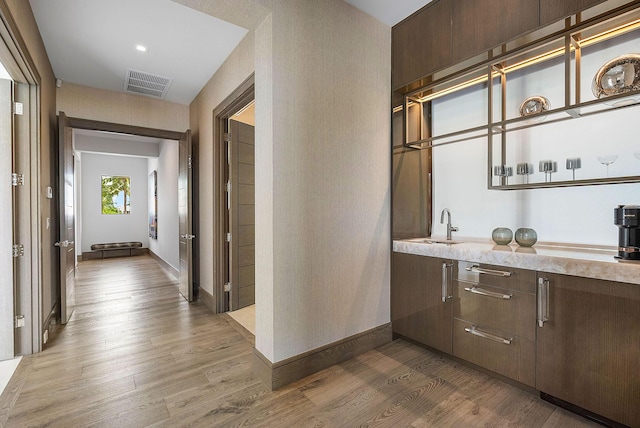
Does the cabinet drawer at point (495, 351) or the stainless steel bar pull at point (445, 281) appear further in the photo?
the stainless steel bar pull at point (445, 281)

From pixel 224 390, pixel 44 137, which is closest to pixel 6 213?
pixel 44 137

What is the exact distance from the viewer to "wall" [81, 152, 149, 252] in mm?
7676

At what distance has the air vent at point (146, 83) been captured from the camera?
361 cm

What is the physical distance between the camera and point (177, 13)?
2.52 m

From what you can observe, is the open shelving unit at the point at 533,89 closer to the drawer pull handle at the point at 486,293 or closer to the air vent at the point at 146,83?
the drawer pull handle at the point at 486,293

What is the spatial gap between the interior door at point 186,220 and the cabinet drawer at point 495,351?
326 centimetres

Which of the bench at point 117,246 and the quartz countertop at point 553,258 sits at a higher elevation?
the quartz countertop at point 553,258

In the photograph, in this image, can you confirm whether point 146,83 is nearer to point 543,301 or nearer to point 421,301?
point 421,301

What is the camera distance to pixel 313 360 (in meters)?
2.20

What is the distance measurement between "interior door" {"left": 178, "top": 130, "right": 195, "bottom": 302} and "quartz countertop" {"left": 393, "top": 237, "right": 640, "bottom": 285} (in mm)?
2918

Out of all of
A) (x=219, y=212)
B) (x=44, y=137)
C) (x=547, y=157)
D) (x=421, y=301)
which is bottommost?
(x=421, y=301)

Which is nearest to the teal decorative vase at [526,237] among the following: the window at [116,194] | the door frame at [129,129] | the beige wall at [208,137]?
the beige wall at [208,137]

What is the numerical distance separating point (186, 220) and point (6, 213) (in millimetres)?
1849

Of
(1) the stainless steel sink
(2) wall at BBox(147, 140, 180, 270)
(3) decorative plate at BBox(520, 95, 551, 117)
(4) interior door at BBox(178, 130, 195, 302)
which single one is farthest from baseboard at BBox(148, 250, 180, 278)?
(3) decorative plate at BBox(520, 95, 551, 117)
